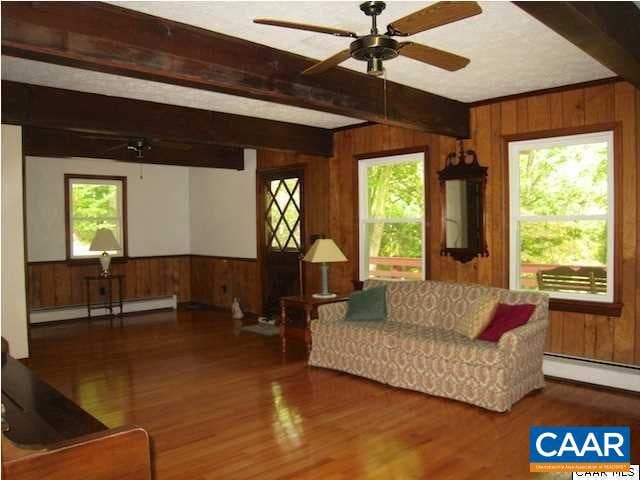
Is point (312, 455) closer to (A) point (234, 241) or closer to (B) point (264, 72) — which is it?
(B) point (264, 72)

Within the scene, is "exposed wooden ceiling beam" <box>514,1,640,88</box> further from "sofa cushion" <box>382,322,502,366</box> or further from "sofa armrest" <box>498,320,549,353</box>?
"sofa cushion" <box>382,322,502,366</box>

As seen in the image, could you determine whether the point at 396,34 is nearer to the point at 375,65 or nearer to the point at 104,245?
the point at 375,65

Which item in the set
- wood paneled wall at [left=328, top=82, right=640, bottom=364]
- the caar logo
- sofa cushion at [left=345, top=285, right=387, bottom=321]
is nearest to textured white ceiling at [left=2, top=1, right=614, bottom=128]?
wood paneled wall at [left=328, top=82, right=640, bottom=364]

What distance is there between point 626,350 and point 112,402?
414 cm

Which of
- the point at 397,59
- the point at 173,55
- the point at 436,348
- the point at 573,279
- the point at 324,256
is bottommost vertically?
the point at 436,348

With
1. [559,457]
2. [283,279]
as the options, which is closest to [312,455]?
[559,457]

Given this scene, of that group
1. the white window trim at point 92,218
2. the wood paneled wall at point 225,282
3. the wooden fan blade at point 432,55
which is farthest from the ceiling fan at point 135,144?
the wooden fan blade at point 432,55

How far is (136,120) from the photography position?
471 cm

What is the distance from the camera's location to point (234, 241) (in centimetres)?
838

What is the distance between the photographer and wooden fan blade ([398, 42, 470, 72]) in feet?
8.80

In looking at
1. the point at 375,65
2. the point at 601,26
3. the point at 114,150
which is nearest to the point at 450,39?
the point at 375,65

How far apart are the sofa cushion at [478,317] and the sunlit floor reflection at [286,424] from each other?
1506 mm

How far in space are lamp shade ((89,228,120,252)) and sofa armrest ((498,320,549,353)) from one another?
6.17 meters

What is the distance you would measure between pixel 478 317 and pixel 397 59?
6.80 ft
